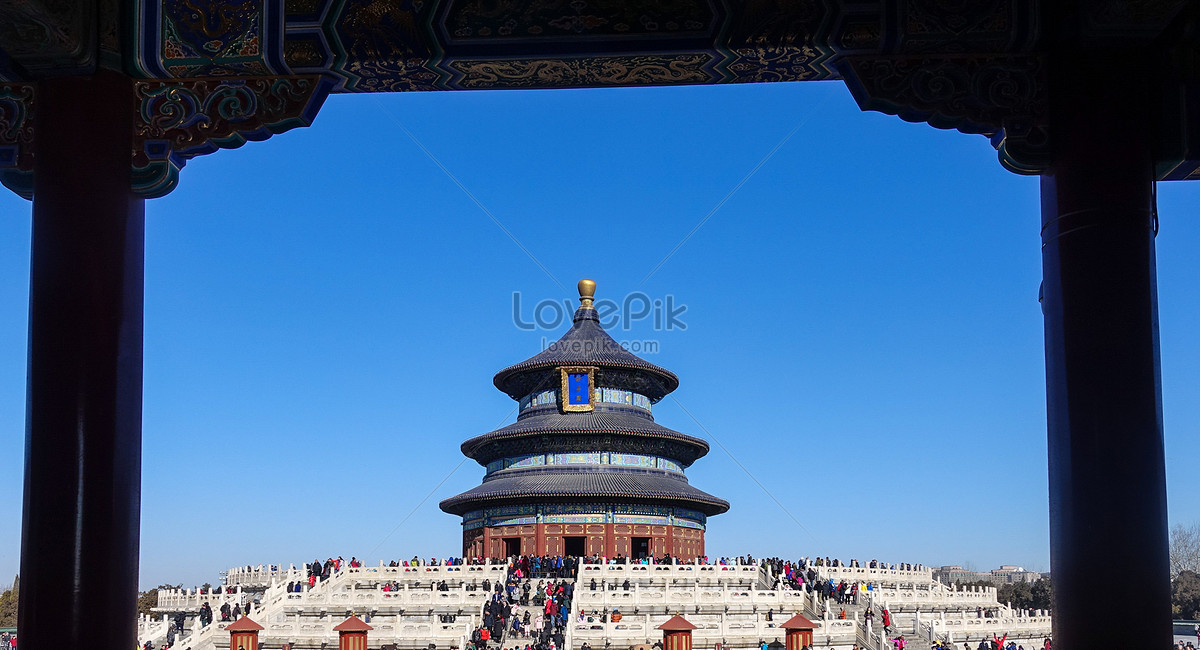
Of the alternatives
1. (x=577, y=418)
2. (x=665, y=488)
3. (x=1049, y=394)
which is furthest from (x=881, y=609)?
(x=1049, y=394)

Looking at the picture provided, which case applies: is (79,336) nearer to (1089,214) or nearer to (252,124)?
(252,124)

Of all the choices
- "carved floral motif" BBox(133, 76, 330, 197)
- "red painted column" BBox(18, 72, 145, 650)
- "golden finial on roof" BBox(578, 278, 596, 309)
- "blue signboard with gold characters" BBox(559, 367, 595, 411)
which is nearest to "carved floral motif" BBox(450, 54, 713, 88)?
"carved floral motif" BBox(133, 76, 330, 197)

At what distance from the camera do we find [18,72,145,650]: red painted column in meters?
6.81

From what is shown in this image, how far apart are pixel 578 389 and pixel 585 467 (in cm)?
357

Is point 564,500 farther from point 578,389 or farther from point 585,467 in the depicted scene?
point 578,389

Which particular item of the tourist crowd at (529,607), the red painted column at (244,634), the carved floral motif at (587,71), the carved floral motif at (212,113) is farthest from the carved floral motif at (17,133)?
the tourist crowd at (529,607)

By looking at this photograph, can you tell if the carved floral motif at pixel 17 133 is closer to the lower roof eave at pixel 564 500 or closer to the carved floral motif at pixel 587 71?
the carved floral motif at pixel 587 71

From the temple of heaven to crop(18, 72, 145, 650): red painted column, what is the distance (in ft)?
128

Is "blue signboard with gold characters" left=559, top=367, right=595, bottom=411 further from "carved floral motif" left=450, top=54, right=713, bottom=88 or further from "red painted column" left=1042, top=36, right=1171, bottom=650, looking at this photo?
"red painted column" left=1042, top=36, right=1171, bottom=650

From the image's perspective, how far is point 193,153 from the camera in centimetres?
767

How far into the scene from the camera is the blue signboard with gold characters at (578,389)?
50.6 meters

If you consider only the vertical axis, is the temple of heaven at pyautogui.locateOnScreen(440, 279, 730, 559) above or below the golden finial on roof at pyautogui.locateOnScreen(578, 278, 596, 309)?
below

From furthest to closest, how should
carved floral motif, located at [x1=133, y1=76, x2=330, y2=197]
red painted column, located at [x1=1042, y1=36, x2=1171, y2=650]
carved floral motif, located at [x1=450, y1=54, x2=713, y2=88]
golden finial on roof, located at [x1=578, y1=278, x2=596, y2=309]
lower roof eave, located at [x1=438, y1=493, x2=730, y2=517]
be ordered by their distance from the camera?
1. golden finial on roof, located at [x1=578, y1=278, x2=596, y2=309]
2. lower roof eave, located at [x1=438, y1=493, x2=730, y2=517]
3. carved floral motif, located at [x1=133, y1=76, x2=330, y2=197]
4. carved floral motif, located at [x1=450, y1=54, x2=713, y2=88]
5. red painted column, located at [x1=1042, y1=36, x2=1171, y2=650]

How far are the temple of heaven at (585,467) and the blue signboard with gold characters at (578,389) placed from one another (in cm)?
4
